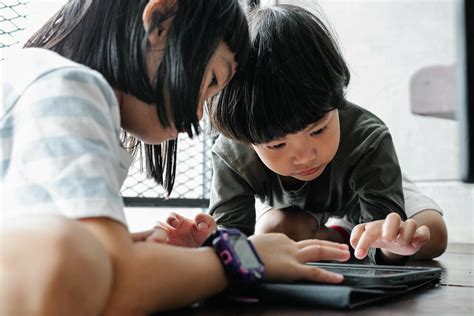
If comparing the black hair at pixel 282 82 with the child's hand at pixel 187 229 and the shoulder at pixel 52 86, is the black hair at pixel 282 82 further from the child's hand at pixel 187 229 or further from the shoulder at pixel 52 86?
the shoulder at pixel 52 86

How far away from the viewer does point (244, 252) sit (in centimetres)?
66

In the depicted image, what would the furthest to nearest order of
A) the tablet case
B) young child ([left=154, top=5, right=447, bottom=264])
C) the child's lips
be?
the child's lips → young child ([left=154, top=5, right=447, bottom=264]) → the tablet case

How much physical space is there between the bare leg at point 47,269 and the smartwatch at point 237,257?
0.52 feet

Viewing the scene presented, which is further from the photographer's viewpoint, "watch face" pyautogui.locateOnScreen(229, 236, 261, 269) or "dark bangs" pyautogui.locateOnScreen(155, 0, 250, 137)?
"dark bangs" pyautogui.locateOnScreen(155, 0, 250, 137)

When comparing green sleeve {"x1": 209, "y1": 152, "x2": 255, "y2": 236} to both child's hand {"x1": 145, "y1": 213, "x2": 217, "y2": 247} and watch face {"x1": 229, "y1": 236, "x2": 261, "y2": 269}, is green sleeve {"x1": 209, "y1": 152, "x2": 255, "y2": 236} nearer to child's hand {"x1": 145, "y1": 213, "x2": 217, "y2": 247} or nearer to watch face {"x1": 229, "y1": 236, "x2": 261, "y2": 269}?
child's hand {"x1": 145, "y1": 213, "x2": 217, "y2": 247}

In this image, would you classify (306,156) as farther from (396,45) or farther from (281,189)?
(396,45)

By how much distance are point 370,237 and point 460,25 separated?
1.59ft

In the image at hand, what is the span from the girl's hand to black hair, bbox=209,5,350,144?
17.6 inches

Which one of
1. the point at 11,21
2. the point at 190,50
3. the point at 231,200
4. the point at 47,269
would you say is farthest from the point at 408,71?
the point at 47,269

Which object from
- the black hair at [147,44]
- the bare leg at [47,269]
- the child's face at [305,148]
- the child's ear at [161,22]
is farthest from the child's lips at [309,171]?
the bare leg at [47,269]

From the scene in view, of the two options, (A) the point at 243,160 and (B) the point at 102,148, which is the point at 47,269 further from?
(A) the point at 243,160

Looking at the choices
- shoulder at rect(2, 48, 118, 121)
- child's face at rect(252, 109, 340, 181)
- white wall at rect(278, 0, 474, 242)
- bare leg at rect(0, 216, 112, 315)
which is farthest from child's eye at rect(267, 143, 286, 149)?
white wall at rect(278, 0, 474, 242)

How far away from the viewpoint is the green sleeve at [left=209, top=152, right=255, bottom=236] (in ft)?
4.56

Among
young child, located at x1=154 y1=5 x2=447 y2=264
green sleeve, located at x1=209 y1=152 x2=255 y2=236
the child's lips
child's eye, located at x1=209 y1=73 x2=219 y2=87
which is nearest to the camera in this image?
child's eye, located at x1=209 y1=73 x2=219 y2=87
